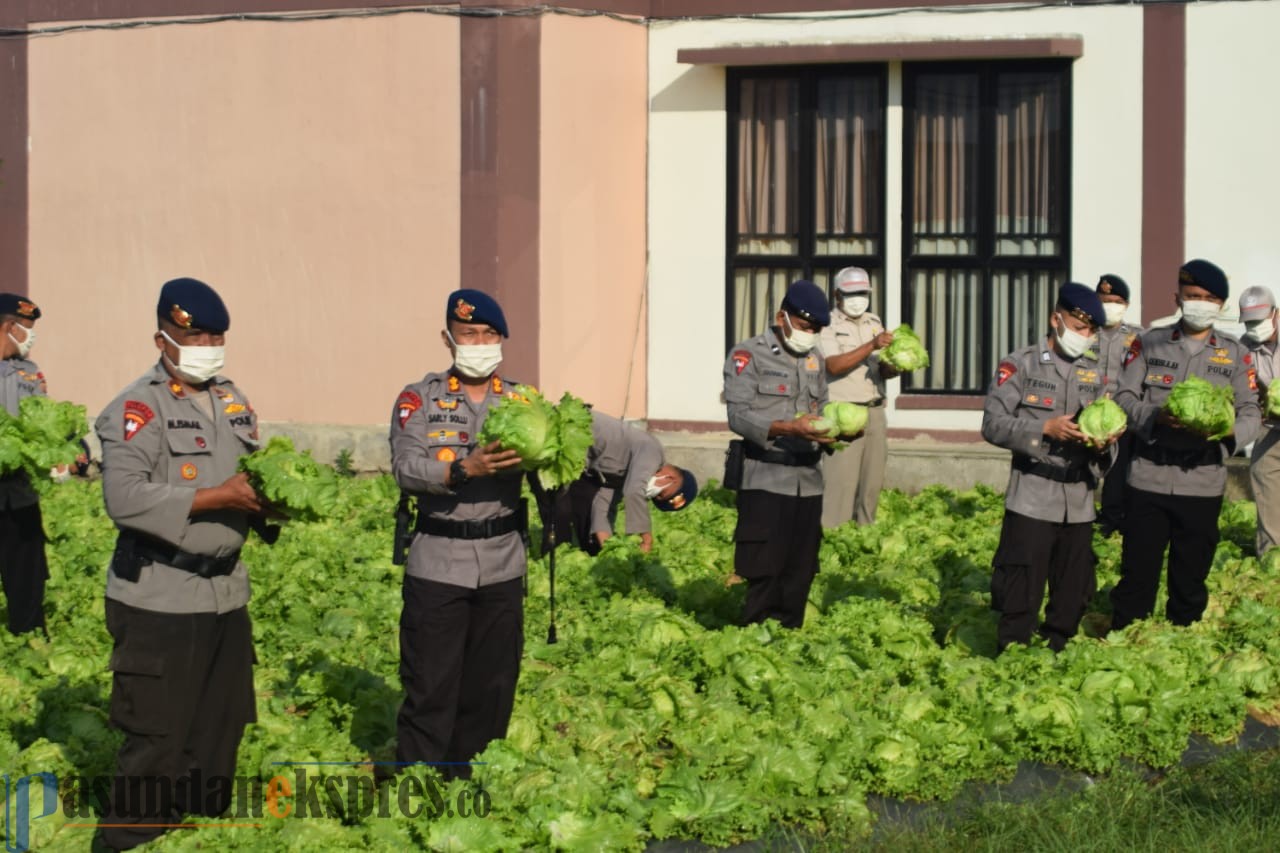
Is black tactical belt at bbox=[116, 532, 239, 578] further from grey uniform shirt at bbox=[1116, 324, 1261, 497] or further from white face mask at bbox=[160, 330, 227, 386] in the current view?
grey uniform shirt at bbox=[1116, 324, 1261, 497]

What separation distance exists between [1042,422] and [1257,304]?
3.94m

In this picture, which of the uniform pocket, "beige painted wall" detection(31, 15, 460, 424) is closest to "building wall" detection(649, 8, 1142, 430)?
"beige painted wall" detection(31, 15, 460, 424)

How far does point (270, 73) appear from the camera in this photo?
15.6m

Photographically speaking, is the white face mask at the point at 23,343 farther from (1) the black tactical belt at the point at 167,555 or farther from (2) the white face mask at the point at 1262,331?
(2) the white face mask at the point at 1262,331

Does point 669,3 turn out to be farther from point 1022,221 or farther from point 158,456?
point 158,456

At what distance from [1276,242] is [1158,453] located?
17.9 ft

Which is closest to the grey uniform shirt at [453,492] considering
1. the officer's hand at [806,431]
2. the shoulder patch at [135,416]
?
the shoulder patch at [135,416]

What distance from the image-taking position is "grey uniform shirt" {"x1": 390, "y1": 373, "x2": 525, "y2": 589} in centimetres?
753

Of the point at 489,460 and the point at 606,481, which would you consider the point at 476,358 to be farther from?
the point at 606,481

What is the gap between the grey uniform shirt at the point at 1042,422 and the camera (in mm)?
9586

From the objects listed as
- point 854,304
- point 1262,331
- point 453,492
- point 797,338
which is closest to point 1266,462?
point 1262,331

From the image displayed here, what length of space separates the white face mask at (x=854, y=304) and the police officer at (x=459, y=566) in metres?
6.08

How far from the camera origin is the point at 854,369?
43.9 ft

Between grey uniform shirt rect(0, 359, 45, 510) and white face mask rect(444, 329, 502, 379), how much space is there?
3482 mm
